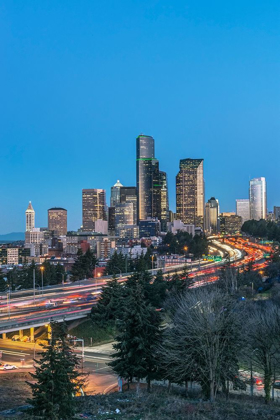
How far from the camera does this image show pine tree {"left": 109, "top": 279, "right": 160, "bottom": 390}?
2611cm

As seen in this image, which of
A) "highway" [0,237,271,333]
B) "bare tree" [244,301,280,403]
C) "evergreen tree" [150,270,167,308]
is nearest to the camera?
"bare tree" [244,301,280,403]

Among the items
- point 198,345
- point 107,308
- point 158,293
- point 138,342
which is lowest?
point 107,308

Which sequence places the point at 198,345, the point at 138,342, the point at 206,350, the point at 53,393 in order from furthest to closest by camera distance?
the point at 138,342 → the point at 198,345 → the point at 206,350 → the point at 53,393

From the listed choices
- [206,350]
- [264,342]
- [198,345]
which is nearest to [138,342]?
[198,345]

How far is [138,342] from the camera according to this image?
26125mm

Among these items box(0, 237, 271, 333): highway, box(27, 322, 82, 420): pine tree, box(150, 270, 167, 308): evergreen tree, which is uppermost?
box(27, 322, 82, 420): pine tree

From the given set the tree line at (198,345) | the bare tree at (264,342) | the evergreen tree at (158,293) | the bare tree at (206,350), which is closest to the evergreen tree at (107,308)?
the evergreen tree at (158,293)

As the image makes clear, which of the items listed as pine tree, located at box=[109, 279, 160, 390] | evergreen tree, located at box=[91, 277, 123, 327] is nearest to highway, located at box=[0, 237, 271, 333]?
evergreen tree, located at box=[91, 277, 123, 327]

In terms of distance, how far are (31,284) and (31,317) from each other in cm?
2977

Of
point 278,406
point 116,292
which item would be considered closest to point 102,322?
point 116,292

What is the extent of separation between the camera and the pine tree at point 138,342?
1028 inches

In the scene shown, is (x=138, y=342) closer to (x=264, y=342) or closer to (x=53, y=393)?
(x=264, y=342)

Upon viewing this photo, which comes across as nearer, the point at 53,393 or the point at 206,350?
the point at 53,393

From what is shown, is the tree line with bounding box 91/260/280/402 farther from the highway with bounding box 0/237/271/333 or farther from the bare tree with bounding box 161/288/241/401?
the highway with bounding box 0/237/271/333
